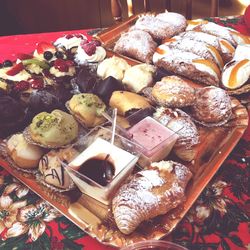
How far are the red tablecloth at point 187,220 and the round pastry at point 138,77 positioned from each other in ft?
1.53

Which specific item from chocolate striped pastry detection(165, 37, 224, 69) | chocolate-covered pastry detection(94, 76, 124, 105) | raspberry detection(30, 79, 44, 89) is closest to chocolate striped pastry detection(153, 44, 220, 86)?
chocolate striped pastry detection(165, 37, 224, 69)

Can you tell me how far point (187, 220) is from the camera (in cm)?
103

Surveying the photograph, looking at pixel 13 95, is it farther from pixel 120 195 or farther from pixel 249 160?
pixel 249 160

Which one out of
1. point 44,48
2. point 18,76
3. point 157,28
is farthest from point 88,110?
point 157,28

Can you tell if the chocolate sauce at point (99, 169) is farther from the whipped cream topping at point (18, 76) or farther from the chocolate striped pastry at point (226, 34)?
the chocolate striped pastry at point (226, 34)

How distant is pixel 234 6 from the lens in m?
3.33

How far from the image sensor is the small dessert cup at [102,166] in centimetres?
99

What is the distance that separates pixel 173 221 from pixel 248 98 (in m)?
0.70

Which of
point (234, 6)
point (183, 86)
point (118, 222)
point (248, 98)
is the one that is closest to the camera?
point (118, 222)

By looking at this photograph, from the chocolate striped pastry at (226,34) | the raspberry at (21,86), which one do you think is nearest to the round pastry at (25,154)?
the raspberry at (21,86)

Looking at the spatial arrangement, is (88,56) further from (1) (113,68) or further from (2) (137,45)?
(2) (137,45)

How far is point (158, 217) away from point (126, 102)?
48 centimetres

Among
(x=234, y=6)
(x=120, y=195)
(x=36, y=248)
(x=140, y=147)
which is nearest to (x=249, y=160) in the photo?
(x=140, y=147)

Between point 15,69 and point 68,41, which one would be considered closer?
point 15,69
